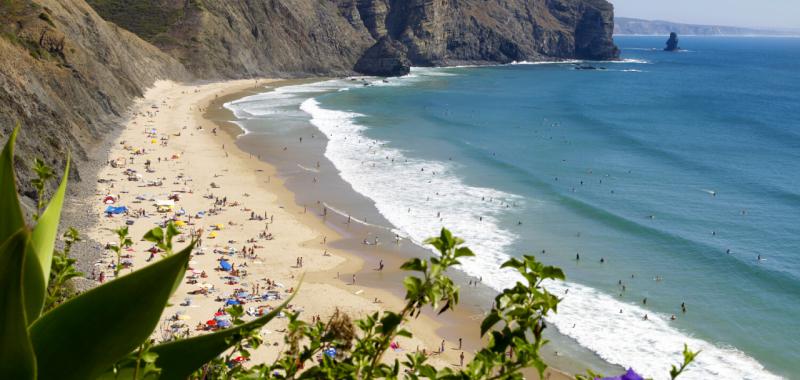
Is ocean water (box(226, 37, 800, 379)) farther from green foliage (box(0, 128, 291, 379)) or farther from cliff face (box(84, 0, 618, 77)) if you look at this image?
green foliage (box(0, 128, 291, 379))

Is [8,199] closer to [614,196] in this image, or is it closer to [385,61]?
[614,196]

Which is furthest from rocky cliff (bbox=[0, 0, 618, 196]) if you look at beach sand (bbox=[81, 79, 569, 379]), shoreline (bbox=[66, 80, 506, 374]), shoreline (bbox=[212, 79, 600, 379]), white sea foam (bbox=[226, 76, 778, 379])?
white sea foam (bbox=[226, 76, 778, 379])

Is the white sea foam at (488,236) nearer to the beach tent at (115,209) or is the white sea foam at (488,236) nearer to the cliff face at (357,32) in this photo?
the beach tent at (115,209)

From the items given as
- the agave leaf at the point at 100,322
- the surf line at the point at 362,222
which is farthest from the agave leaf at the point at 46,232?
the surf line at the point at 362,222

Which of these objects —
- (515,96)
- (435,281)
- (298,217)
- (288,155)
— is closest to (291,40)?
(515,96)

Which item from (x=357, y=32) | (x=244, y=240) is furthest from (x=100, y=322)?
(x=357, y=32)

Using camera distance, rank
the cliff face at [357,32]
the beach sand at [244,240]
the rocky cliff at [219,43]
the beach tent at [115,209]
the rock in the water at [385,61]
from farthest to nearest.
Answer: the rock in the water at [385,61], the cliff face at [357,32], the rocky cliff at [219,43], the beach tent at [115,209], the beach sand at [244,240]
